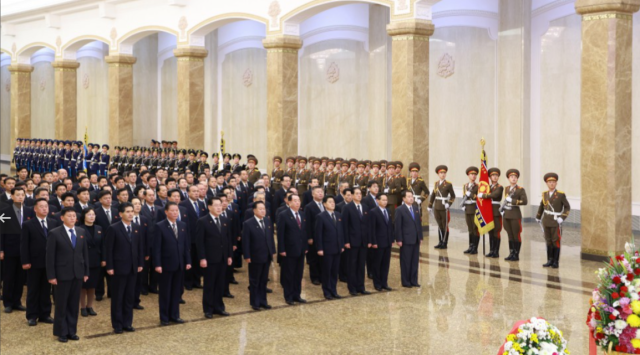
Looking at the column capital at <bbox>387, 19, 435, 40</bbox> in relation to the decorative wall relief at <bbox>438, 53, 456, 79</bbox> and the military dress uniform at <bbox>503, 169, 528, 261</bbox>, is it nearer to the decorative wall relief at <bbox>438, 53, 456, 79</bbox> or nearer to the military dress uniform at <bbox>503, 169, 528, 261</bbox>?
the decorative wall relief at <bbox>438, 53, 456, 79</bbox>

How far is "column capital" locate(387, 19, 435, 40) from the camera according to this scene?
57.0 ft

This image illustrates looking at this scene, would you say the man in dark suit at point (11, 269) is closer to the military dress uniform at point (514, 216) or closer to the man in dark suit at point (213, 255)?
the man in dark suit at point (213, 255)

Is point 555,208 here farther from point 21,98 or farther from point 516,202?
point 21,98

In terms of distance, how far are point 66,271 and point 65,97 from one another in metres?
23.1

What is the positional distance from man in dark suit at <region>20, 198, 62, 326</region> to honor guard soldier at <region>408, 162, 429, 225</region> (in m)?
8.16

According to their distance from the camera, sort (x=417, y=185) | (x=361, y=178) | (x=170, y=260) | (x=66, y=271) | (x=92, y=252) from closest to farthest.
A: 1. (x=66, y=271)
2. (x=170, y=260)
3. (x=92, y=252)
4. (x=417, y=185)
5. (x=361, y=178)

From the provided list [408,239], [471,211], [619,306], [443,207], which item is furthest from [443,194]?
[619,306]

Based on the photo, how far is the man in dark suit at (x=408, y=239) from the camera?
39.3ft

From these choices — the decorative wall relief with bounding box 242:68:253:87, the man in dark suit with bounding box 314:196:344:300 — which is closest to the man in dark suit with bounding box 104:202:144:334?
the man in dark suit with bounding box 314:196:344:300

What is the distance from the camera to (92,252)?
9.91m

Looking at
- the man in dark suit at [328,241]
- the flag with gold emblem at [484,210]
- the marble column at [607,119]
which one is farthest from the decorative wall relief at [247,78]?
the man in dark suit at [328,241]

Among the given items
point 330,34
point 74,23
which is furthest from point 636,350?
point 74,23

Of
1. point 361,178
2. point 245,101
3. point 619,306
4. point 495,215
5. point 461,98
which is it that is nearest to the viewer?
point 619,306

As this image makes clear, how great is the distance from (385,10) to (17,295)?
14.9 metres
